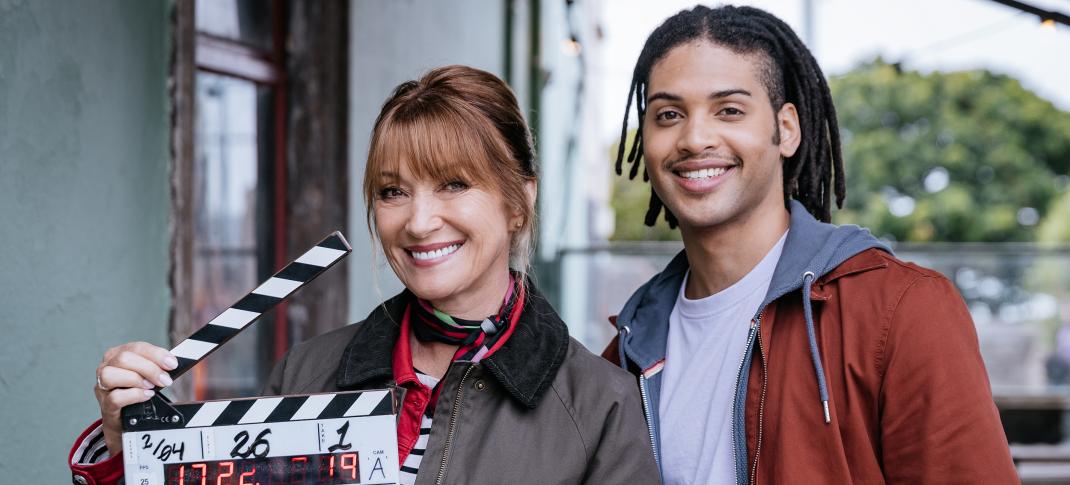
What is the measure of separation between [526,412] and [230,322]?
0.63 m

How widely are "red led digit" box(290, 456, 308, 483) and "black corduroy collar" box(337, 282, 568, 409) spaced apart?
0.25 meters

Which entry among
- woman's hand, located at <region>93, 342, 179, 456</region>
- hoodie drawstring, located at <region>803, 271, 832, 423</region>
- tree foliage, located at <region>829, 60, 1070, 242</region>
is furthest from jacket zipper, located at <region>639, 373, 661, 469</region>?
tree foliage, located at <region>829, 60, 1070, 242</region>

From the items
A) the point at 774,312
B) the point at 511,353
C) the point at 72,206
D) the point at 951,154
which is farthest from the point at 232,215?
the point at 951,154

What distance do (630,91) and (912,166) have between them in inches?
1168

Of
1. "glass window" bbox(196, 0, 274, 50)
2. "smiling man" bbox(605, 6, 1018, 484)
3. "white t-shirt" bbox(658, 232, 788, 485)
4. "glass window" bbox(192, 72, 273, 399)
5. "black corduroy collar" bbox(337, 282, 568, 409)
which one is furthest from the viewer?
"glass window" bbox(192, 72, 273, 399)

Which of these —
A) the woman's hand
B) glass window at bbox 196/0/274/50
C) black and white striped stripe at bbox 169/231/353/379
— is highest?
glass window at bbox 196/0/274/50

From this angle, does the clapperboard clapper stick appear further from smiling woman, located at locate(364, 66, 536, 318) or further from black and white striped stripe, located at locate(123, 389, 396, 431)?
smiling woman, located at locate(364, 66, 536, 318)

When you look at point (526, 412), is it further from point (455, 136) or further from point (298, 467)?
point (455, 136)

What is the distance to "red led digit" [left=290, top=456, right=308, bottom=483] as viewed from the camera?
6.60 ft

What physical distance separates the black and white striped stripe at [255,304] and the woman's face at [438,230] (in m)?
0.21

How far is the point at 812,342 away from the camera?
85.7 inches

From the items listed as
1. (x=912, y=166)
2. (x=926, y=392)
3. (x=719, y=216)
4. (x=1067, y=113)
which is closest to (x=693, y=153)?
(x=719, y=216)

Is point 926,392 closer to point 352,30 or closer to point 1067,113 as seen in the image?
point 352,30

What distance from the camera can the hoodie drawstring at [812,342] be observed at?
2.12m
